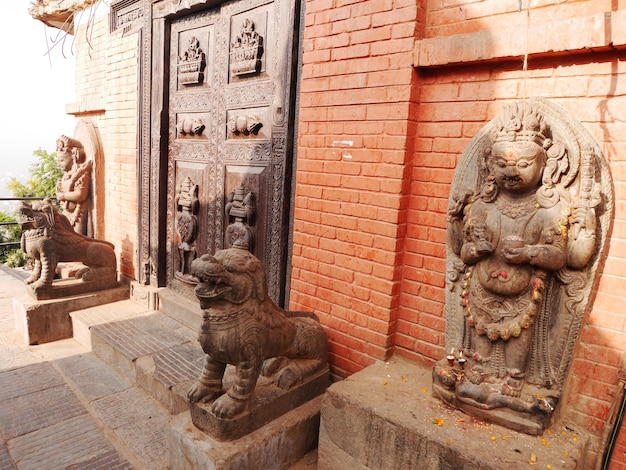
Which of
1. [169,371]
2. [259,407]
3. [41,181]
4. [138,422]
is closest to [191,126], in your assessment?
[169,371]

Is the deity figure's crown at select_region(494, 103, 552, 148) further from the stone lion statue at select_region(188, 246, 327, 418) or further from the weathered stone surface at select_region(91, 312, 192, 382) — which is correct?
the weathered stone surface at select_region(91, 312, 192, 382)

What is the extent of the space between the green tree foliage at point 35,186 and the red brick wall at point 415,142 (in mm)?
7566

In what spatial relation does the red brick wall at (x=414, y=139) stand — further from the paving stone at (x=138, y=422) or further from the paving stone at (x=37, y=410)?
the paving stone at (x=37, y=410)

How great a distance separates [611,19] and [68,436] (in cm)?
451

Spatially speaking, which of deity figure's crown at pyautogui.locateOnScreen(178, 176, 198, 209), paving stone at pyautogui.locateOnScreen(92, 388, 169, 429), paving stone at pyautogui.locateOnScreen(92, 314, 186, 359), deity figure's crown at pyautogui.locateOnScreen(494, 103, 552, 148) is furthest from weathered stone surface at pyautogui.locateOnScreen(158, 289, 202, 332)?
deity figure's crown at pyautogui.locateOnScreen(494, 103, 552, 148)

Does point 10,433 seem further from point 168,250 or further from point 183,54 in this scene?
point 183,54

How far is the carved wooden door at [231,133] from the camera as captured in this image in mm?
4012

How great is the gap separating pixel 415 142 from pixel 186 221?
10.3 ft

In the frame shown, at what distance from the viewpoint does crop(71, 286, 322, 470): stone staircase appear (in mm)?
2619

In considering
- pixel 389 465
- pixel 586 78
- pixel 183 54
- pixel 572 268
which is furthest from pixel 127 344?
pixel 586 78

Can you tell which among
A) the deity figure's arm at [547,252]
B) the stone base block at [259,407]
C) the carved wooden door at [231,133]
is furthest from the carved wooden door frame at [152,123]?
the deity figure's arm at [547,252]

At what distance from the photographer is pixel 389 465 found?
8.11 ft

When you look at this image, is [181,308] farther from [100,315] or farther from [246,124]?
[246,124]

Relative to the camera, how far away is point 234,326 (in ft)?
8.35
